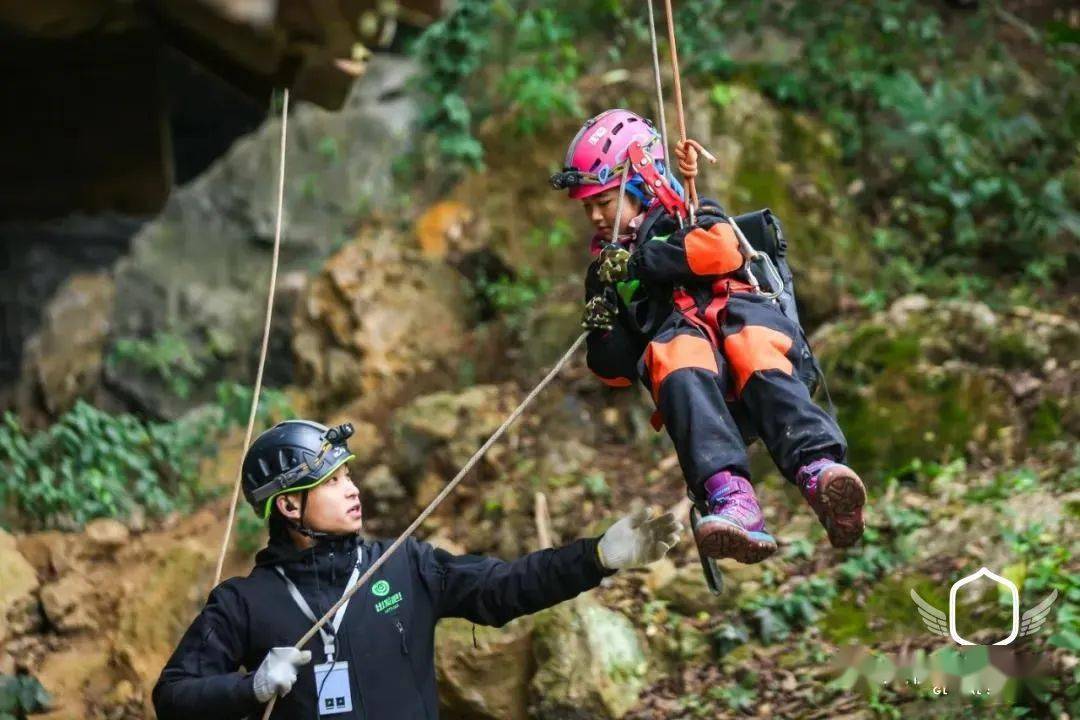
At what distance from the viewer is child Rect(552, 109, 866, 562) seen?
3660 mm

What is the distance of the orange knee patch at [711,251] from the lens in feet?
12.7

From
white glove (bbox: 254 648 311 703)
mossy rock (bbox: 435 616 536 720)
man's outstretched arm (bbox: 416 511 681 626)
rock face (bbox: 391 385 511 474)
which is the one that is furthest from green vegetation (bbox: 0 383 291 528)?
white glove (bbox: 254 648 311 703)

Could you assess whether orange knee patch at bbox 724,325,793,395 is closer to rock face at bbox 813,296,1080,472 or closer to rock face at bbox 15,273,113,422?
rock face at bbox 813,296,1080,472

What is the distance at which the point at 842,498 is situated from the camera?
3.59 m

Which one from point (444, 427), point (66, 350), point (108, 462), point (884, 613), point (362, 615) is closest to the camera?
point (362, 615)

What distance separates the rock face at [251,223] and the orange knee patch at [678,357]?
6.00 metres

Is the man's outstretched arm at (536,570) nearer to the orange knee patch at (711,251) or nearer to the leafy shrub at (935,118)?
the orange knee patch at (711,251)

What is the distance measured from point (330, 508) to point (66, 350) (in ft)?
20.8

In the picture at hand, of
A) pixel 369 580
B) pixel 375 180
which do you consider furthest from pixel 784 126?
pixel 369 580

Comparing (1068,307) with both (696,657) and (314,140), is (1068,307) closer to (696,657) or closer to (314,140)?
(696,657)

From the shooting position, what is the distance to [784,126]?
30.3ft

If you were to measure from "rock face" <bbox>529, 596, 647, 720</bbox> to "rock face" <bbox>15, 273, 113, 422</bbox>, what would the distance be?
4.89 metres

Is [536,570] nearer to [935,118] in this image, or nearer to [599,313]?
[599,313]
